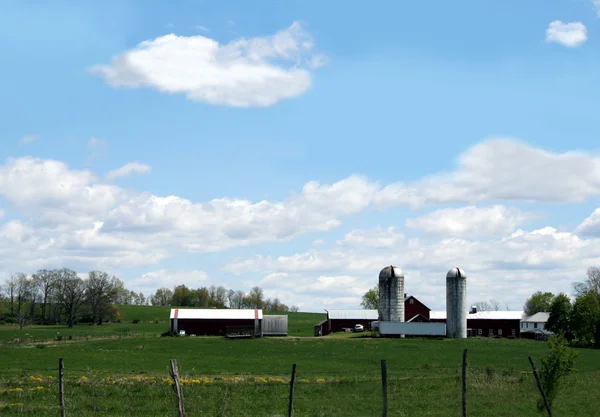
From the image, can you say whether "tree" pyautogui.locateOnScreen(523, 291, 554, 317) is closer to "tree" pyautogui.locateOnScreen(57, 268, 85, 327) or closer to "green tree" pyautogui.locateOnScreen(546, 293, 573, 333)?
"green tree" pyautogui.locateOnScreen(546, 293, 573, 333)

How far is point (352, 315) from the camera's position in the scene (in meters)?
106

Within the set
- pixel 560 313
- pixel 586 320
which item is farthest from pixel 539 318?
pixel 586 320

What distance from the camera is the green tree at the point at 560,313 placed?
96500 mm

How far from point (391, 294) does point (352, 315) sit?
407 inches

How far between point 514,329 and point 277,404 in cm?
8811

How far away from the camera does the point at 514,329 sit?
353 feet

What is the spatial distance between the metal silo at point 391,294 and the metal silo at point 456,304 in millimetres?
6207

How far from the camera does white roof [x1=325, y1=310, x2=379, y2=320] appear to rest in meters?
105

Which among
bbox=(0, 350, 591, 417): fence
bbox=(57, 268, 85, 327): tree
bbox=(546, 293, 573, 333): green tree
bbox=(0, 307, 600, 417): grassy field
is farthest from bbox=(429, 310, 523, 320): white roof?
bbox=(0, 350, 591, 417): fence

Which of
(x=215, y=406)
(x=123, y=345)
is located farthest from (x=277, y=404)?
(x=123, y=345)

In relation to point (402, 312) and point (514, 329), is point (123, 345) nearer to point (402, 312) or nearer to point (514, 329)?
point (402, 312)

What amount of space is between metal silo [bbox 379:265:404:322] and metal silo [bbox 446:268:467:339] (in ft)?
20.4

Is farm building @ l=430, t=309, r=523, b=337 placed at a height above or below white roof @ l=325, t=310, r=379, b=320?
below

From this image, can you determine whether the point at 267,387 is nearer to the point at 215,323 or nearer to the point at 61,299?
the point at 215,323
